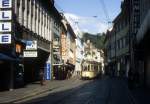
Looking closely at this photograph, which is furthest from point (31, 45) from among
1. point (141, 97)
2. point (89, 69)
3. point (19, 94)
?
point (89, 69)

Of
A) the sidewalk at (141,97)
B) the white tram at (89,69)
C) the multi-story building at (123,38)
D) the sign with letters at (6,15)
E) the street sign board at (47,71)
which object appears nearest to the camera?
the sidewalk at (141,97)

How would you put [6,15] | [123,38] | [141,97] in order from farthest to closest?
[123,38], [6,15], [141,97]

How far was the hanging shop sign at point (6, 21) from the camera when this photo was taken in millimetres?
37469

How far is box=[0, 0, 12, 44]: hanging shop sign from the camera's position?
123 feet

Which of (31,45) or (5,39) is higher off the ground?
(5,39)

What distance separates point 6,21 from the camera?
37.6m

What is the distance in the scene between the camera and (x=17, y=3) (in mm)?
41281

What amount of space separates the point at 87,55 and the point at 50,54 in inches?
2449

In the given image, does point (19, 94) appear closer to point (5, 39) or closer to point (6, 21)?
point (5, 39)

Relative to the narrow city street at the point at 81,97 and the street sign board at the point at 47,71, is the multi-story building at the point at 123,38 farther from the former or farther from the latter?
the narrow city street at the point at 81,97

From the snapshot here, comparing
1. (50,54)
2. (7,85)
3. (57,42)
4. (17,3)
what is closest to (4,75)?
(7,85)

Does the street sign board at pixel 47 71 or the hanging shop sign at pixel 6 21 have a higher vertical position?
the hanging shop sign at pixel 6 21

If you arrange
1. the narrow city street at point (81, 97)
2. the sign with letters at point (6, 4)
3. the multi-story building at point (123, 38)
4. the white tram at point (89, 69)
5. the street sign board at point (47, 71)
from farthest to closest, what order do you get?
the multi-story building at point (123, 38) < the white tram at point (89, 69) < the street sign board at point (47, 71) < the sign with letters at point (6, 4) < the narrow city street at point (81, 97)

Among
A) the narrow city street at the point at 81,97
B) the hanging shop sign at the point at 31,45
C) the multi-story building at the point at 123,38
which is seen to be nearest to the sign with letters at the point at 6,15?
the hanging shop sign at the point at 31,45
